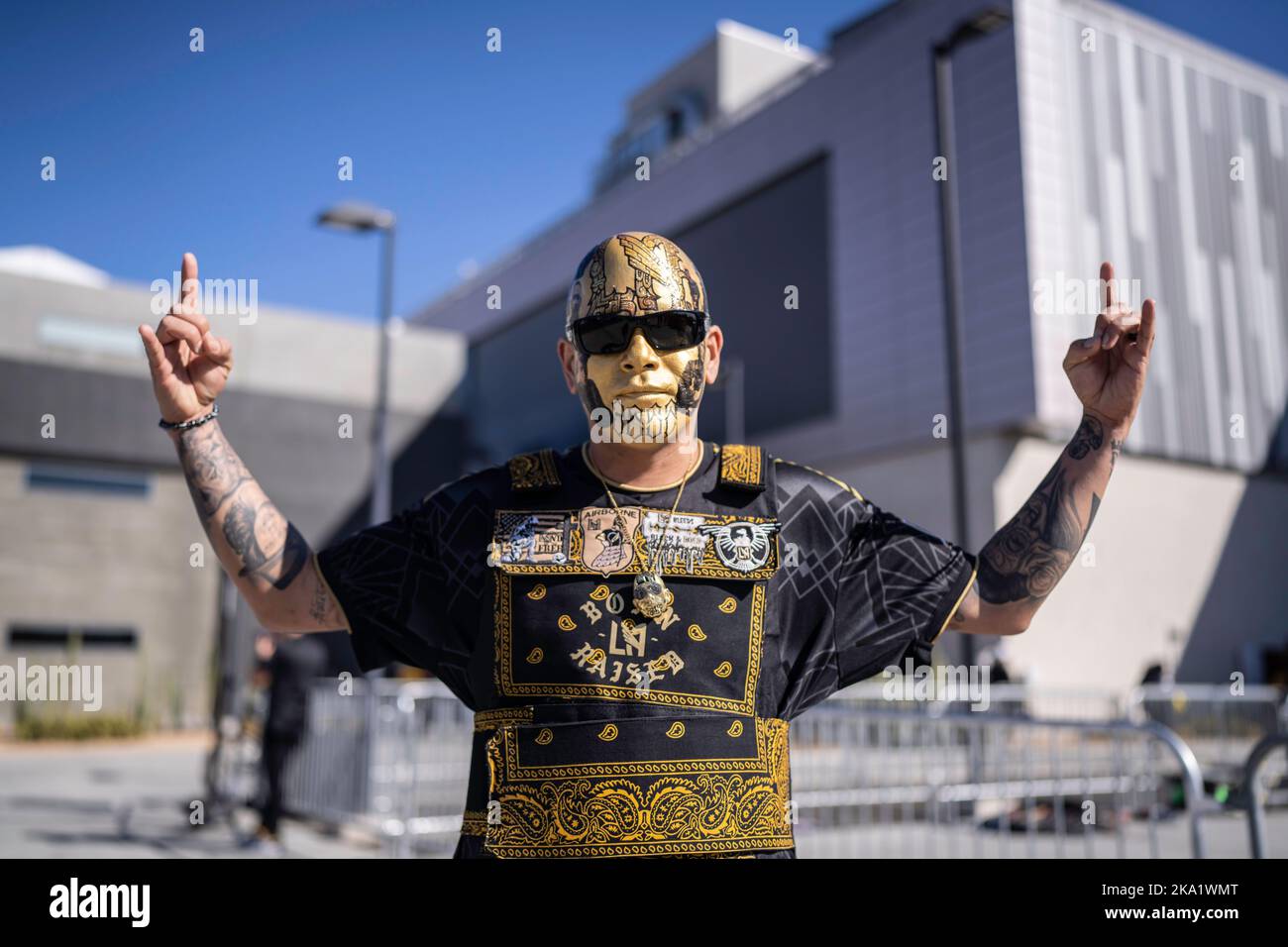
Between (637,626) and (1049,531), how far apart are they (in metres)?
0.92

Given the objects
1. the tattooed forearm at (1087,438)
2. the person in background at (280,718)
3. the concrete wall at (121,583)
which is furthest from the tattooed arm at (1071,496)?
the concrete wall at (121,583)

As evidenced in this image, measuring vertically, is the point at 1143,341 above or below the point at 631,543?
above

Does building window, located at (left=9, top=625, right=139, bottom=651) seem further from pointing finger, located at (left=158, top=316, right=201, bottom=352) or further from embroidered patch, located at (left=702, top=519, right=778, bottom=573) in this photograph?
embroidered patch, located at (left=702, top=519, right=778, bottom=573)

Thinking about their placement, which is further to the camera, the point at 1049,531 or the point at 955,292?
the point at 955,292

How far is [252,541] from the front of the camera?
7.14 ft

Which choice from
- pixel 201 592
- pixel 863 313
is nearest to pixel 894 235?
pixel 863 313

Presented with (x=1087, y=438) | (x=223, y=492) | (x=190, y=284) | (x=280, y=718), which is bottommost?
(x=280, y=718)

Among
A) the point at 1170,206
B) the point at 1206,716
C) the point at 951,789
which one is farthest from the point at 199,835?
the point at 1170,206

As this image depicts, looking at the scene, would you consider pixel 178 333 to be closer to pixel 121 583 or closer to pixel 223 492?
pixel 223 492

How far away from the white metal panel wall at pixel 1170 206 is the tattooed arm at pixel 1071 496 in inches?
668

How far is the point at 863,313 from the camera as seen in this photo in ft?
70.7

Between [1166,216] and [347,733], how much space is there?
60.2 feet

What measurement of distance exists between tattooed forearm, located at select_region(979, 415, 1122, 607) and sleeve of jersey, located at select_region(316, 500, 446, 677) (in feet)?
3.83
